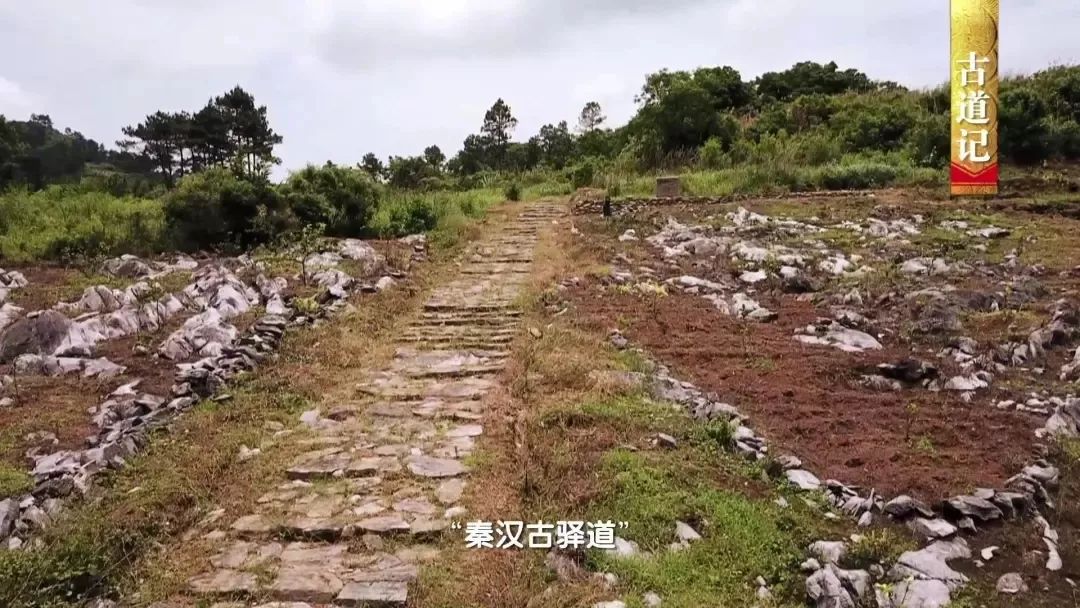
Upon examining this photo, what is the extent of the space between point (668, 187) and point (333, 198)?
7.63 metres

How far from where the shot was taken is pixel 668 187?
16.9 m

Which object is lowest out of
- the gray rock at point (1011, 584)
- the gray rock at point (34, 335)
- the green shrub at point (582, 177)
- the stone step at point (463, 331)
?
the gray rock at point (1011, 584)

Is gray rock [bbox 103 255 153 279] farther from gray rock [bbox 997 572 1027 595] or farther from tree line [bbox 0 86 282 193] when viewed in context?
tree line [bbox 0 86 282 193]

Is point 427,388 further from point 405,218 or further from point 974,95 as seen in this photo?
point 974,95

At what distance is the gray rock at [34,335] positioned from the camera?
6.87 metres

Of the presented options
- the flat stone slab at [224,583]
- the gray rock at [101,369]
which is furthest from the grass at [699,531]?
the gray rock at [101,369]

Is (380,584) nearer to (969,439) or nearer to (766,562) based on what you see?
(766,562)

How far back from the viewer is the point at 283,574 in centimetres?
370

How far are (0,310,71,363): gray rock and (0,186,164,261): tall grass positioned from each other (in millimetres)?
4854

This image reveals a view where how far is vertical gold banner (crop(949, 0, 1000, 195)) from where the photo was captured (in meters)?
12.0

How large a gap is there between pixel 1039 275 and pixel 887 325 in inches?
129

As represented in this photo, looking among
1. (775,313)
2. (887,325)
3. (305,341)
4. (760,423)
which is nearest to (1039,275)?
(887,325)

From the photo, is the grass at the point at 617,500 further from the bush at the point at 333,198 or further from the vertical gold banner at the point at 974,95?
the vertical gold banner at the point at 974,95

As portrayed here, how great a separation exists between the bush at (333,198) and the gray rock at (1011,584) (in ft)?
35.0
